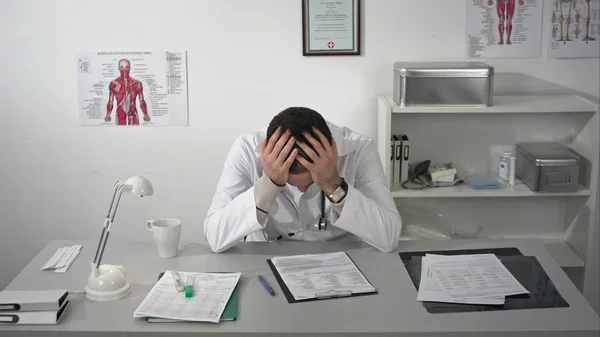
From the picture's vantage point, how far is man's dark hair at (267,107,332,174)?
7.63ft

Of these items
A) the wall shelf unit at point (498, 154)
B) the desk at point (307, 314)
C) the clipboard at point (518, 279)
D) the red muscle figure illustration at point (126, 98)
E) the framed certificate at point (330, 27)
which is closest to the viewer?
the desk at point (307, 314)

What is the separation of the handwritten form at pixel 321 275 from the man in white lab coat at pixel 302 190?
159mm

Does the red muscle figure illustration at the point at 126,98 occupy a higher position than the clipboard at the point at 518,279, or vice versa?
the red muscle figure illustration at the point at 126,98

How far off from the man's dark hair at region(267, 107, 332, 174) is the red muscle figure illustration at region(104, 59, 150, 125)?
1.51m

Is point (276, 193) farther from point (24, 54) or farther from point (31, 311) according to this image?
point (24, 54)

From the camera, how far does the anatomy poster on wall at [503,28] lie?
3.56 meters

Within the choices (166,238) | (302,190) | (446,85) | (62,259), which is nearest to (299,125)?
(302,190)

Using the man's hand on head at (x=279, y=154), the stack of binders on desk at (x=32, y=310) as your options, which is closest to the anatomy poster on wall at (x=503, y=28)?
the man's hand on head at (x=279, y=154)

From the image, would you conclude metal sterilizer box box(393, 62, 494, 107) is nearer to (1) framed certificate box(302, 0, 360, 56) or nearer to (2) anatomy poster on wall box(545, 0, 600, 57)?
(1) framed certificate box(302, 0, 360, 56)

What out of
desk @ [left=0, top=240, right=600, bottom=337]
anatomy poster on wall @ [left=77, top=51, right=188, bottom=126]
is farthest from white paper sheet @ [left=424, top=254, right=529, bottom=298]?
anatomy poster on wall @ [left=77, top=51, right=188, bottom=126]

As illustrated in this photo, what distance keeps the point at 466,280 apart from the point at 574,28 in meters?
1.95

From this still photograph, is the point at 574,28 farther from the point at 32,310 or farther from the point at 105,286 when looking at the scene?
the point at 32,310

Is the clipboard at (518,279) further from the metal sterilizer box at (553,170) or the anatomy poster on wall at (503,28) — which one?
the anatomy poster on wall at (503,28)

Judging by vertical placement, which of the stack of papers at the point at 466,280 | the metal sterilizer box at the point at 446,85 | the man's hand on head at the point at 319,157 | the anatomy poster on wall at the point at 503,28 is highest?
the anatomy poster on wall at the point at 503,28
